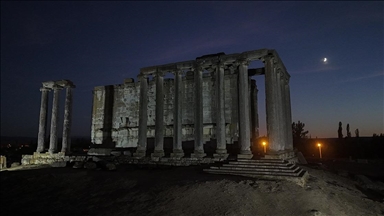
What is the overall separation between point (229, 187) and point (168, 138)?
14969 mm

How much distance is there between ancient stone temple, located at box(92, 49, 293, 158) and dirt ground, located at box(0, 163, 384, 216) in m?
4.74

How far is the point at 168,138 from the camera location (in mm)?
24797

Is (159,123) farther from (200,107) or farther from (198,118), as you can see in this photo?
(200,107)

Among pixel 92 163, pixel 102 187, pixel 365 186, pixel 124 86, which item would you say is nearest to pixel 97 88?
pixel 124 86

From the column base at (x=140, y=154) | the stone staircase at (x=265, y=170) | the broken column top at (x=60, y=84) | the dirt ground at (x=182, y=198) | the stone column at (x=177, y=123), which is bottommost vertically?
the dirt ground at (x=182, y=198)

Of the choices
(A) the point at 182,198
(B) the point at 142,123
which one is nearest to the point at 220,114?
(B) the point at 142,123

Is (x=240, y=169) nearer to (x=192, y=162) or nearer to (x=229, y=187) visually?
(x=229, y=187)

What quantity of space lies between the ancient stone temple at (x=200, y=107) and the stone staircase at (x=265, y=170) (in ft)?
3.41

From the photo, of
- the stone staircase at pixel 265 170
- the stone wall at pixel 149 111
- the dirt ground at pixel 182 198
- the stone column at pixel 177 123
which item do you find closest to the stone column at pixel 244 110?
the stone staircase at pixel 265 170

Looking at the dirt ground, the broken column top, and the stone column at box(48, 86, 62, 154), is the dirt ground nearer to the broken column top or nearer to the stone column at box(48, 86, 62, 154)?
the stone column at box(48, 86, 62, 154)

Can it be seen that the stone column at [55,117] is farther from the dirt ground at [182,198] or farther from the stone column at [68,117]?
the dirt ground at [182,198]

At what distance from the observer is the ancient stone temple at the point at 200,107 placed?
54.3ft

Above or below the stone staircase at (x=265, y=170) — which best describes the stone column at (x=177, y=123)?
above

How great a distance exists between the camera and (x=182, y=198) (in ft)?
31.8
